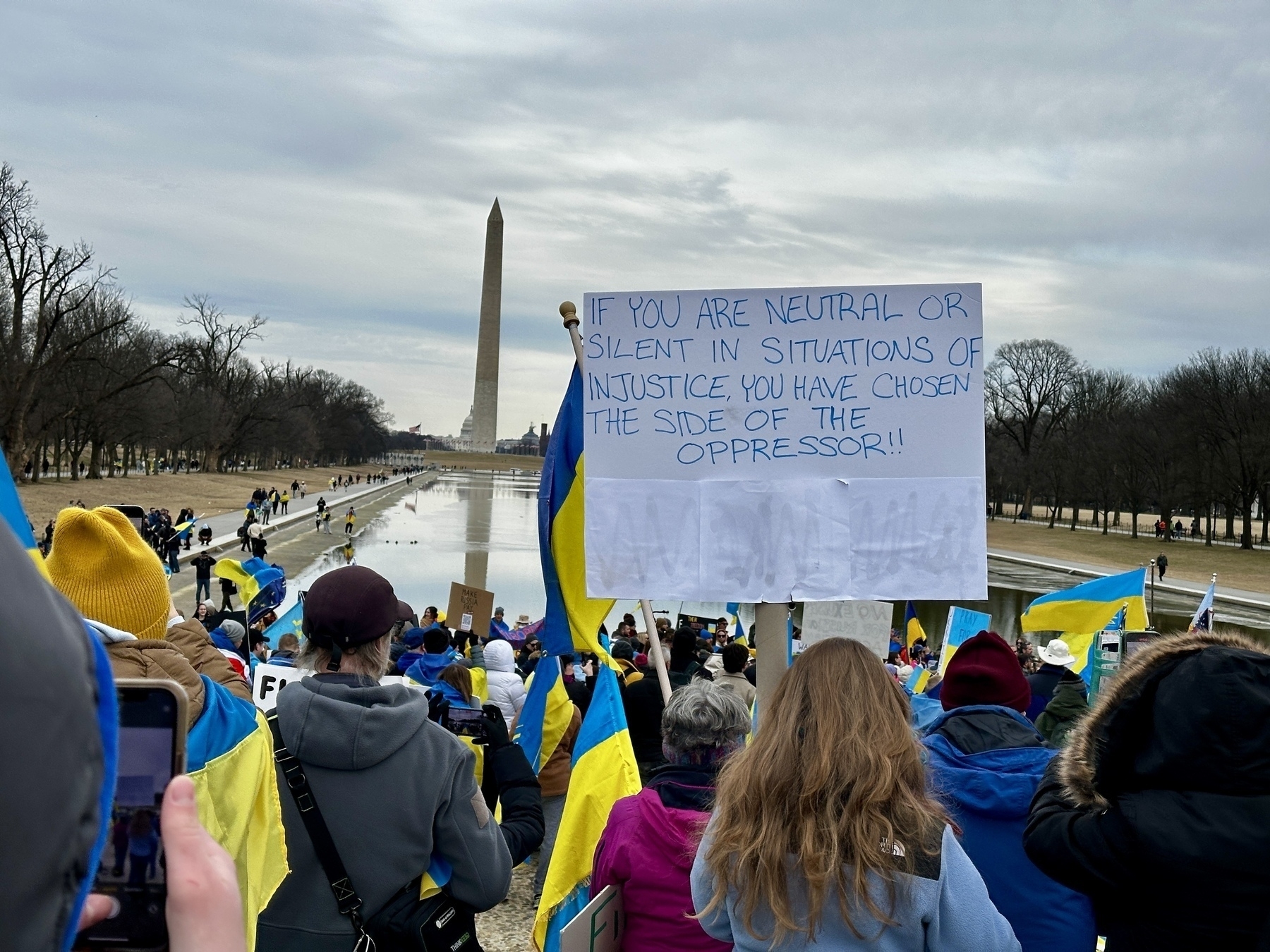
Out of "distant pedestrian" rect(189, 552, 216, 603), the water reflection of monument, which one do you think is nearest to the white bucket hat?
the water reflection of monument

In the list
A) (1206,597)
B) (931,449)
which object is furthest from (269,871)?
(1206,597)

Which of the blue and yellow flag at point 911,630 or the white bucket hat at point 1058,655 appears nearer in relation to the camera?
the white bucket hat at point 1058,655

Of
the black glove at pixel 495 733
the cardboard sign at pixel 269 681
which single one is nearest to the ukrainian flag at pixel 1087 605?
the cardboard sign at pixel 269 681

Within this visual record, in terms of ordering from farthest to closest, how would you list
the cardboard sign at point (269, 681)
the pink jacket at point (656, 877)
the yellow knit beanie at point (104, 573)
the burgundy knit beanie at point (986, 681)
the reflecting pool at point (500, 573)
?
the reflecting pool at point (500, 573)
the cardboard sign at point (269, 681)
the burgundy knit beanie at point (986, 681)
the pink jacket at point (656, 877)
the yellow knit beanie at point (104, 573)

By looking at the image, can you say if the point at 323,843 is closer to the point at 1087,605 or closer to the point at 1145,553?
the point at 1087,605

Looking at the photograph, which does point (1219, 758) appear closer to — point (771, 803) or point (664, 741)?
point (771, 803)

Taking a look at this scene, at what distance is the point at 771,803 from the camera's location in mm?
2260

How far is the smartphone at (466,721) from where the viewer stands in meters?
3.60

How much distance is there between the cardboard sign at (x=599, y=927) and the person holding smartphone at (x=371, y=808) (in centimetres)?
20

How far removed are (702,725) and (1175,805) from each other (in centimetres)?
119

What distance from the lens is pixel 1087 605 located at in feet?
30.5

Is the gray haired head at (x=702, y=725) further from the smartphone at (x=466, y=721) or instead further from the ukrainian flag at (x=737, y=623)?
the ukrainian flag at (x=737, y=623)

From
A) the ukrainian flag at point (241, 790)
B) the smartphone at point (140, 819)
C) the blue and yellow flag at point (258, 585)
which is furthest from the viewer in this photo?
the blue and yellow flag at point (258, 585)

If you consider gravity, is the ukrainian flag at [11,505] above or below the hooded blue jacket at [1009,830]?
above
